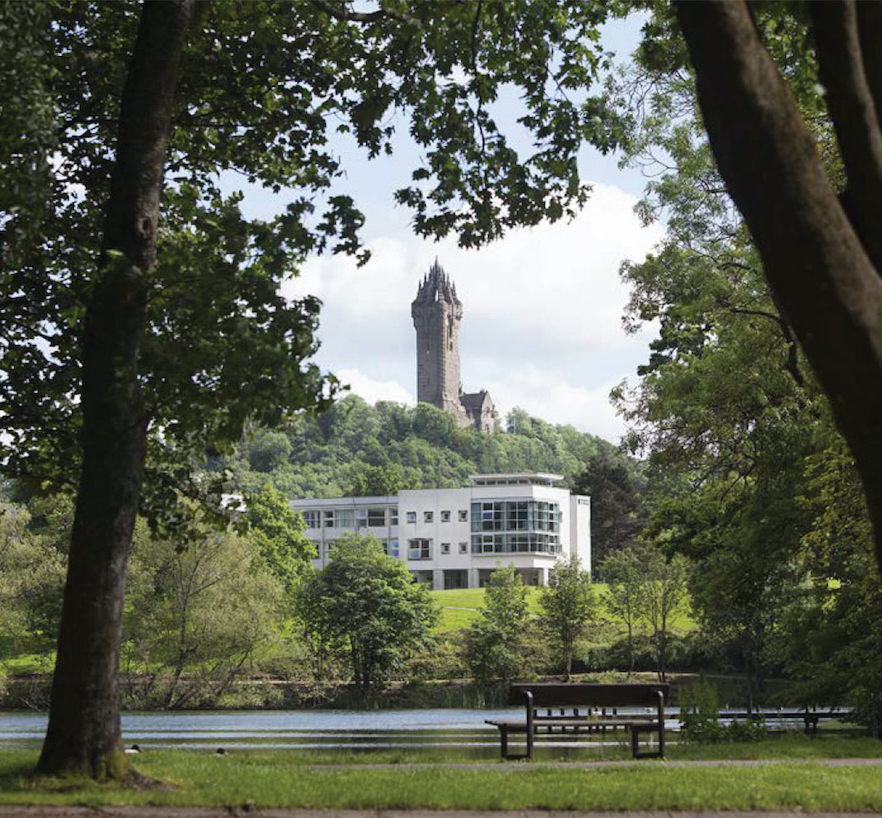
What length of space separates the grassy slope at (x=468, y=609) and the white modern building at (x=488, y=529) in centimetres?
712

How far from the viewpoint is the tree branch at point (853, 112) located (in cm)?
573

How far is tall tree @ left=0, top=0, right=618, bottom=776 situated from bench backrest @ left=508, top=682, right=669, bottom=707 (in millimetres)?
4963

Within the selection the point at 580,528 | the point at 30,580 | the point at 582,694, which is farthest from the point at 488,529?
the point at 582,694

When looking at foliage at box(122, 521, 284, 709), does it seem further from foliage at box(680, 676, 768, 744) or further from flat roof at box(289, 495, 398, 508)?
flat roof at box(289, 495, 398, 508)

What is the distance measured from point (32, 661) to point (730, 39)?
225 ft

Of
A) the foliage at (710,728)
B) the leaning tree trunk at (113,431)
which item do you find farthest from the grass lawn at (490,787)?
the foliage at (710,728)

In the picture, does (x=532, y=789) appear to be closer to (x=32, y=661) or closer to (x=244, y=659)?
(x=244, y=659)

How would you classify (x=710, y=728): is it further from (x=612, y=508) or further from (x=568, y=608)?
(x=612, y=508)

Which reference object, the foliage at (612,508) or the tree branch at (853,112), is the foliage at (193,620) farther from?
the foliage at (612,508)

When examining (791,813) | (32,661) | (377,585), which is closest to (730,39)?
(791,813)

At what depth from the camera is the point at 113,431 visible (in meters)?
12.1

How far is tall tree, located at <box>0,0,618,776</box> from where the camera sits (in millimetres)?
11875

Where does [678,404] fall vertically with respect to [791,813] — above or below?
above

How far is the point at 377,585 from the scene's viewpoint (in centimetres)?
6844
